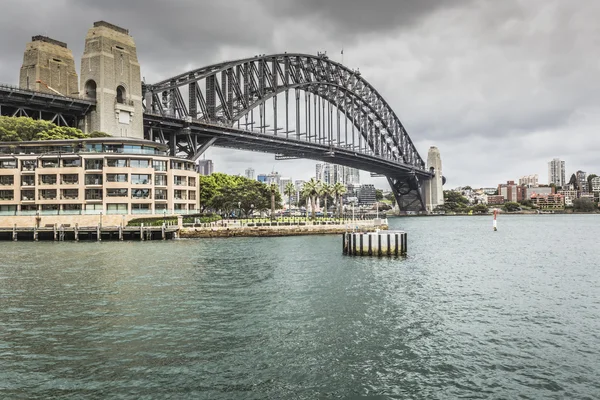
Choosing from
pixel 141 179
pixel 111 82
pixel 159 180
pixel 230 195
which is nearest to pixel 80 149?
pixel 141 179

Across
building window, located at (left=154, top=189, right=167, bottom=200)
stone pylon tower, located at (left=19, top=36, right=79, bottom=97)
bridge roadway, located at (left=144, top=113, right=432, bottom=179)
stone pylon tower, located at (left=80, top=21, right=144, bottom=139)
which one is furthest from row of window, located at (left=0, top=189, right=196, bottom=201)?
stone pylon tower, located at (left=19, top=36, right=79, bottom=97)

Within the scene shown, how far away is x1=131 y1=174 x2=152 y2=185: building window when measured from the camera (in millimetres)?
76688

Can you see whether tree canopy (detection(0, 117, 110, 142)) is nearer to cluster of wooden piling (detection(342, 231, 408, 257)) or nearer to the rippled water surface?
the rippled water surface

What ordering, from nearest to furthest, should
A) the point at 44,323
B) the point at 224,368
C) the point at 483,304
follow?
the point at 224,368, the point at 44,323, the point at 483,304

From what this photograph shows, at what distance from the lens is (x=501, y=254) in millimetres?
55750

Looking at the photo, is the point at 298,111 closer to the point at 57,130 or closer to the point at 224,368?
the point at 57,130

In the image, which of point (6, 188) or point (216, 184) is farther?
point (216, 184)

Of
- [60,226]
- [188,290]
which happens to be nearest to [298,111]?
[60,226]

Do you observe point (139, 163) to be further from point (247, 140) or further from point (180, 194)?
point (247, 140)

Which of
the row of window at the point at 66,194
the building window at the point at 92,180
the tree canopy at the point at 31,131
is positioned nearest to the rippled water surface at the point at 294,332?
the row of window at the point at 66,194

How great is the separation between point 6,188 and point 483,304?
7665cm

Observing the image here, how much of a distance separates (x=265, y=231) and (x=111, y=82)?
4070 cm

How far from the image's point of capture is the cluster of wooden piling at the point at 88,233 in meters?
69.5

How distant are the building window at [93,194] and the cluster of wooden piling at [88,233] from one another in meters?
6.05
